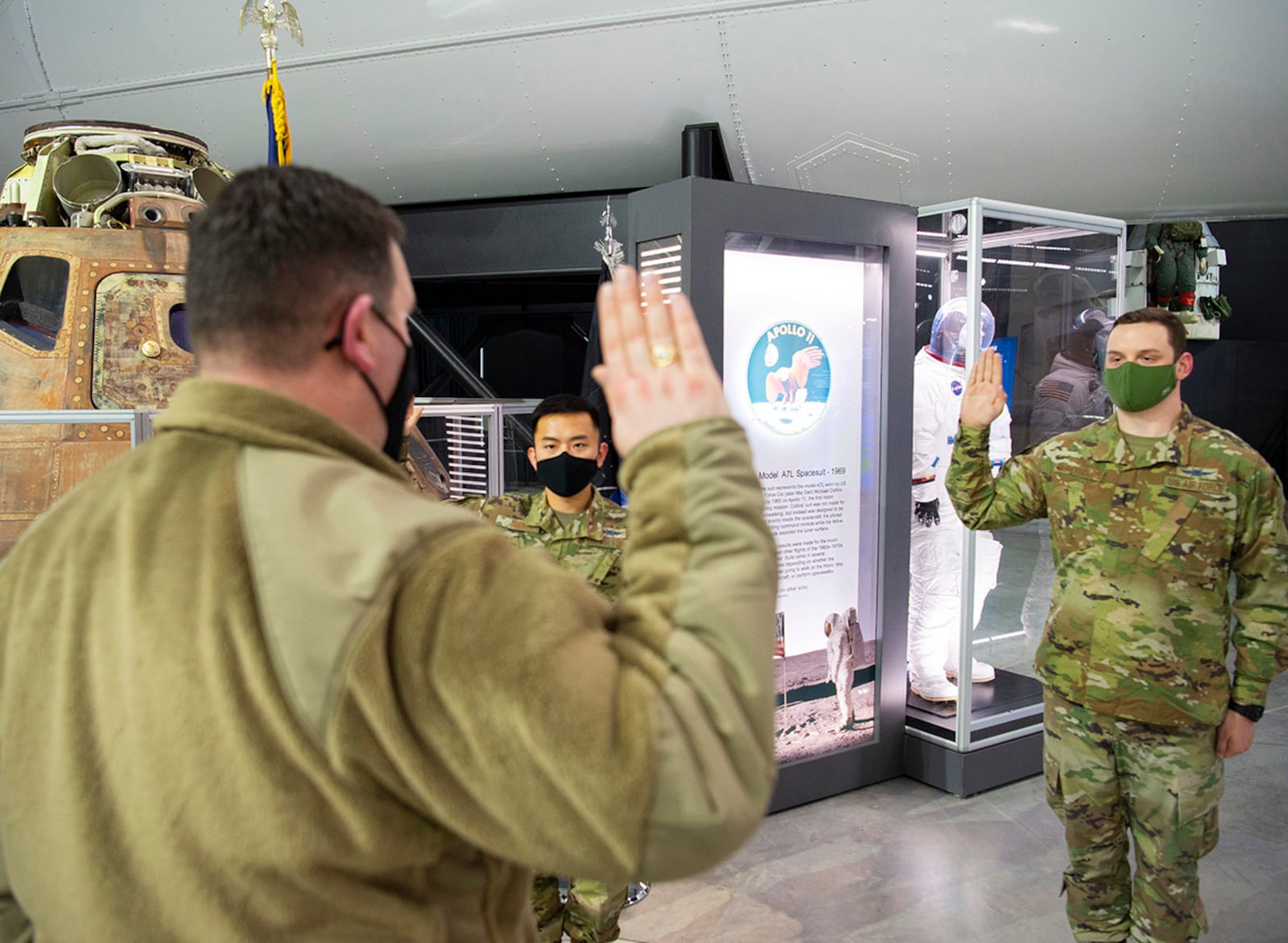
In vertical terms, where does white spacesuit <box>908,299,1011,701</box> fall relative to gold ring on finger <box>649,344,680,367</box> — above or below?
below

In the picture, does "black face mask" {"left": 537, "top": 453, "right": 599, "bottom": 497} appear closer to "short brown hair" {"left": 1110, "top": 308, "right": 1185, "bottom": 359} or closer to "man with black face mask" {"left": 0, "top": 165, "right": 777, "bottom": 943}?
"short brown hair" {"left": 1110, "top": 308, "right": 1185, "bottom": 359}

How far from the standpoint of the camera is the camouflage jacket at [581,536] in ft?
9.20

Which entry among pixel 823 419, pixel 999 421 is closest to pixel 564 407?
pixel 823 419

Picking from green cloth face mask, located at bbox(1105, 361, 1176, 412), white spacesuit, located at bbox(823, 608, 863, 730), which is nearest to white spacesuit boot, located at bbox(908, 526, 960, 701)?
white spacesuit, located at bbox(823, 608, 863, 730)

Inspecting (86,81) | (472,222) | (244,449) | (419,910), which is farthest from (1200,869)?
(86,81)

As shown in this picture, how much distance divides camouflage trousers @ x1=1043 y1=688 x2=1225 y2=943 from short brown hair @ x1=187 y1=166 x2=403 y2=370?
2440 millimetres

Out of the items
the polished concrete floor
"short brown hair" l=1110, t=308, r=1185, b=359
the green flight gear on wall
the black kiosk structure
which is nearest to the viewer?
"short brown hair" l=1110, t=308, r=1185, b=359

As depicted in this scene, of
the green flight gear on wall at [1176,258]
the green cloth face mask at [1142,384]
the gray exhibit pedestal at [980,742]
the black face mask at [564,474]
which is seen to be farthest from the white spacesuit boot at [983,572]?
the green flight gear on wall at [1176,258]

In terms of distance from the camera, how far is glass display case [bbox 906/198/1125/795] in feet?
12.9

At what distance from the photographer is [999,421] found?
4.22m

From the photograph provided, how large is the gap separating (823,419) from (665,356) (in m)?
2.99

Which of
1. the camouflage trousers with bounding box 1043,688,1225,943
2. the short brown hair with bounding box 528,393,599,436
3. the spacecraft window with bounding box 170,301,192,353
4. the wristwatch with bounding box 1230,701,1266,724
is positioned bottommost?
the camouflage trousers with bounding box 1043,688,1225,943

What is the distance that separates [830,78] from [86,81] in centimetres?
439

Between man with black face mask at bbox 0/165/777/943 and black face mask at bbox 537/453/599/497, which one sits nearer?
man with black face mask at bbox 0/165/777/943
